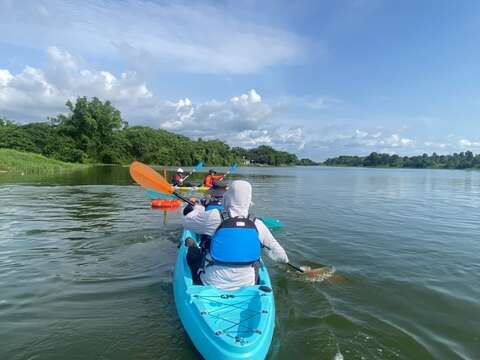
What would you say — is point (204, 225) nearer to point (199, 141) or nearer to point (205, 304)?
point (205, 304)

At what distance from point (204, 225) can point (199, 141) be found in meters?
120

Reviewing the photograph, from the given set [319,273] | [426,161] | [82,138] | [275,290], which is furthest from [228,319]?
[426,161]

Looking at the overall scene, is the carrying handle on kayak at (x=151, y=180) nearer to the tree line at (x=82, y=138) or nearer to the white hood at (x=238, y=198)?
the white hood at (x=238, y=198)

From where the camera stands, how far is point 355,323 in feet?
17.1

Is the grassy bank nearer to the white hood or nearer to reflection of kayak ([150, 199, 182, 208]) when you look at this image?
reflection of kayak ([150, 199, 182, 208])

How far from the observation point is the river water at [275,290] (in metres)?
4.48

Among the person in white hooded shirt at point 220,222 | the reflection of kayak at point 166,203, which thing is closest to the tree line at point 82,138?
the reflection of kayak at point 166,203

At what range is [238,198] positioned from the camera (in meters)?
4.29

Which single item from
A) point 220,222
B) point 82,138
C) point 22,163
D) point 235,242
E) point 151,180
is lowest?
point 235,242

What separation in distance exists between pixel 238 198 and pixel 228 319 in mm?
1418

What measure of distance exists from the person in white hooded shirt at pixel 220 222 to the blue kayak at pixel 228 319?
0.11 metres

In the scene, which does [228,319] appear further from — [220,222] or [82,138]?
[82,138]

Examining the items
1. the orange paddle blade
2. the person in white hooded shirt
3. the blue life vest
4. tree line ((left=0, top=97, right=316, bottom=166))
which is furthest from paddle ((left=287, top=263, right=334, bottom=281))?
tree line ((left=0, top=97, right=316, bottom=166))

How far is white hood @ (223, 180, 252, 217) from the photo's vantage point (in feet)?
14.0
